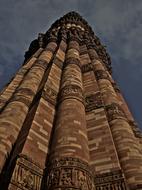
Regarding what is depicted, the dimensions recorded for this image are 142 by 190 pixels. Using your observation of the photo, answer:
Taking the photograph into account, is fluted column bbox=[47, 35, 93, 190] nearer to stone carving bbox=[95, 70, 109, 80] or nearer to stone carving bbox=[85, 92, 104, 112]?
stone carving bbox=[85, 92, 104, 112]

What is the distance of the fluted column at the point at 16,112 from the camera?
810 cm

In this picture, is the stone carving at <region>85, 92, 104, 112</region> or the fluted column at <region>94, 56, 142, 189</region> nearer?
the fluted column at <region>94, 56, 142, 189</region>

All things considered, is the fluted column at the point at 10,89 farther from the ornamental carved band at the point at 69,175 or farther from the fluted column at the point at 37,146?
the ornamental carved band at the point at 69,175

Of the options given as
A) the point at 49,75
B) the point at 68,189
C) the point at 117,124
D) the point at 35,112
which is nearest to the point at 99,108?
the point at 117,124

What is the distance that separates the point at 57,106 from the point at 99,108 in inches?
56.3

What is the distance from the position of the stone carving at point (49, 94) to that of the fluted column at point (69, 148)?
0.28 metres

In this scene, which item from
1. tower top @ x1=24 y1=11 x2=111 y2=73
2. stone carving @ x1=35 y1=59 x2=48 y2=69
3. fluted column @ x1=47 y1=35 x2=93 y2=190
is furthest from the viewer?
tower top @ x1=24 y1=11 x2=111 y2=73

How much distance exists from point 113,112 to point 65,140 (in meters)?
3.62

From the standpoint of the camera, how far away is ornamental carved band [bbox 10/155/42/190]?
6.11 m

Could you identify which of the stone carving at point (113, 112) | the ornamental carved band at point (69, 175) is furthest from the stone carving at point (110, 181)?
the stone carving at point (113, 112)

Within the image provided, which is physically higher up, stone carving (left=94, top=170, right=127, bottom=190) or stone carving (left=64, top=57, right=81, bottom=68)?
stone carving (left=64, top=57, right=81, bottom=68)

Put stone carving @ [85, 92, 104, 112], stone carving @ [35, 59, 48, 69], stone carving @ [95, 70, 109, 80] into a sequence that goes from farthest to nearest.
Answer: stone carving @ [35, 59, 48, 69] → stone carving @ [95, 70, 109, 80] → stone carving @ [85, 92, 104, 112]

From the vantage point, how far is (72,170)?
21.8 ft

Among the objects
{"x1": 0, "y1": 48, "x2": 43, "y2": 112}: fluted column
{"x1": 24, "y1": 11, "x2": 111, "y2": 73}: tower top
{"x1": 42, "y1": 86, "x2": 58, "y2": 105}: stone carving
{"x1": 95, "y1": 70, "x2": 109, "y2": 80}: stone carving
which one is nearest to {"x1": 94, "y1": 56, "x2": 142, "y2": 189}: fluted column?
{"x1": 42, "y1": 86, "x2": 58, "y2": 105}: stone carving
